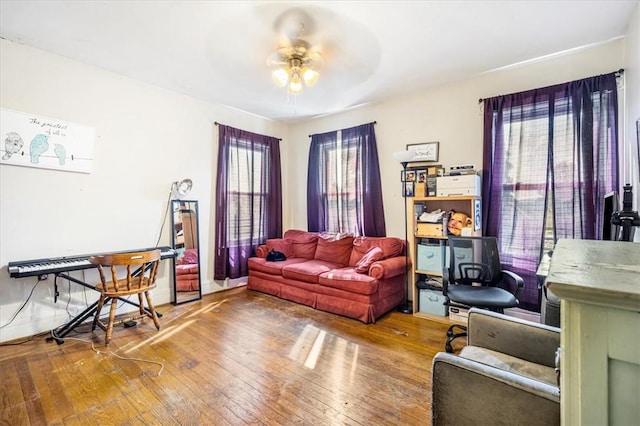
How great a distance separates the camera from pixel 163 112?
12.1 feet

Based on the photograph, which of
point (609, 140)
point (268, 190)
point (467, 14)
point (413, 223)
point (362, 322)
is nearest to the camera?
point (467, 14)

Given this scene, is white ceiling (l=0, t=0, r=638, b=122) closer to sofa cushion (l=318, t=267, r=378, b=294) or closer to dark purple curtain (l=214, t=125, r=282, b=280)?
dark purple curtain (l=214, t=125, r=282, b=280)

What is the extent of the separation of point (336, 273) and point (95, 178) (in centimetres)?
282

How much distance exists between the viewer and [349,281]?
3248 mm

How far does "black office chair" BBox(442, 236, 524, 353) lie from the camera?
259cm

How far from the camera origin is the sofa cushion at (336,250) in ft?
13.5

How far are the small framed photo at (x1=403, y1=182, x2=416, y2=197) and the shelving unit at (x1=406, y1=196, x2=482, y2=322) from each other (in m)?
0.06

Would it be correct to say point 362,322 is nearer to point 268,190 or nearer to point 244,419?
point 244,419

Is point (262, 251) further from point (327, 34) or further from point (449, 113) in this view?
point (449, 113)

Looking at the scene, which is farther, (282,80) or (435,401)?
(282,80)

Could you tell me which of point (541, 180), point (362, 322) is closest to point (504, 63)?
point (541, 180)

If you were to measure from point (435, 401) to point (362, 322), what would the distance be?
2.01m

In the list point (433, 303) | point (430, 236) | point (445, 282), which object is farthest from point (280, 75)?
point (433, 303)

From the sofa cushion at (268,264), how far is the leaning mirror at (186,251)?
2.47 feet
